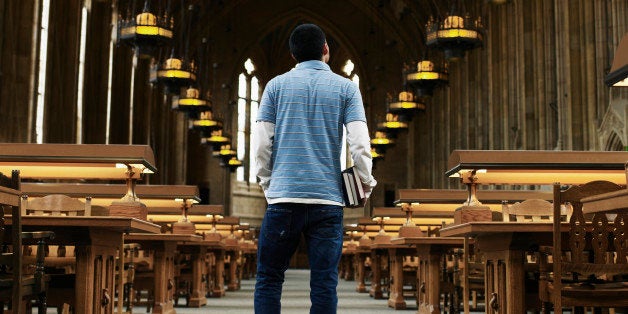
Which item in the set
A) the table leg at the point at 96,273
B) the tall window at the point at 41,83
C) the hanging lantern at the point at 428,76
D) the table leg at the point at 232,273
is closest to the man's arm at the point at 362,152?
the table leg at the point at 96,273

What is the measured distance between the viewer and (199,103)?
2769 cm

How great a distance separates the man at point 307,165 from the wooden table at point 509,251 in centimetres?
240

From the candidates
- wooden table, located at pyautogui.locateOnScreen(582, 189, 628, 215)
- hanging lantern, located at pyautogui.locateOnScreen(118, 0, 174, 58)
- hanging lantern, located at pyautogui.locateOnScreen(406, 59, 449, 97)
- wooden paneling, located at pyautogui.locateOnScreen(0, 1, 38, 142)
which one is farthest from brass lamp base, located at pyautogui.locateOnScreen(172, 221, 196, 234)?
hanging lantern, located at pyautogui.locateOnScreen(406, 59, 449, 97)

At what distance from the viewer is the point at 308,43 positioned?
509 centimetres

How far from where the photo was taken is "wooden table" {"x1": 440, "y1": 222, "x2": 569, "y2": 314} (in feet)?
23.1

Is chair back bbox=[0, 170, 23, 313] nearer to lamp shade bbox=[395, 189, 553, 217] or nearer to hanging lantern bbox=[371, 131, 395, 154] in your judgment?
lamp shade bbox=[395, 189, 553, 217]

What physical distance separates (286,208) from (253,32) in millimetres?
43434

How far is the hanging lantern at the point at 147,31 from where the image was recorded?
1888 cm

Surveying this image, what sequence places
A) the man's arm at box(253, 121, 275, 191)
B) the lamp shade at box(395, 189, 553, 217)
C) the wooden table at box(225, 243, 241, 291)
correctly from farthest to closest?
the wooden table at box(225, 243, 241, 291) → the lamp shade at box(395, 189, 553, 217) → the man's arm at box(253, 121, 275, 191)

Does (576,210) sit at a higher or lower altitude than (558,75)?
lower

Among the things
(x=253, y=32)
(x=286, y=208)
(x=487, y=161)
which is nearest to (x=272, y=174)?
(x=286, y=208)

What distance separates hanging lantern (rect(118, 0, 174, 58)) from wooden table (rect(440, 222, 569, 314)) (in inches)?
477

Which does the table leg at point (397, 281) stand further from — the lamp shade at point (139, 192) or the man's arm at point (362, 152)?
the man's arm at point (362, 152)

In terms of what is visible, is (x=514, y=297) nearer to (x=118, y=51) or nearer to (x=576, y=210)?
(x=576, y=210)
